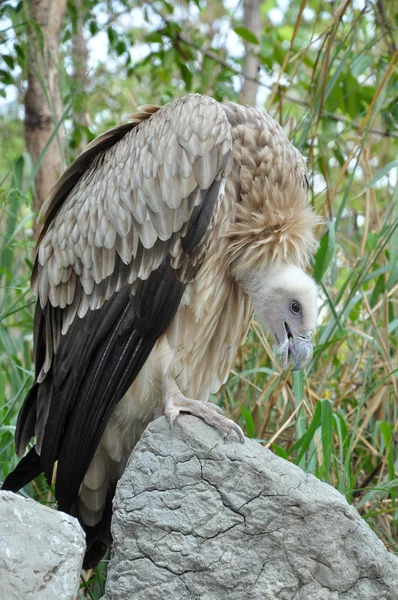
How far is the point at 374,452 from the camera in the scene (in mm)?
3752

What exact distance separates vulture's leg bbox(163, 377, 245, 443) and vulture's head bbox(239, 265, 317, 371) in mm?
382

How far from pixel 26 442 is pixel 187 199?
1078 millimetres

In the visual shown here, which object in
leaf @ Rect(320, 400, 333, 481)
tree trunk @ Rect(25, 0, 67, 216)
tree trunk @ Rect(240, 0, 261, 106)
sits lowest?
leaf @ Rect(320, 400, 333, 481)

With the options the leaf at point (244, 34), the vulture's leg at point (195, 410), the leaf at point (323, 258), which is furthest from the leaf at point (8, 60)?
the vulture's leg at point (195, 410)

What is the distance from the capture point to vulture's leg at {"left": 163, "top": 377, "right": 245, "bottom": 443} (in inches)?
105

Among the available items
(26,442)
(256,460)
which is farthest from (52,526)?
(26,442)

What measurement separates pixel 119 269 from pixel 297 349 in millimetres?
690

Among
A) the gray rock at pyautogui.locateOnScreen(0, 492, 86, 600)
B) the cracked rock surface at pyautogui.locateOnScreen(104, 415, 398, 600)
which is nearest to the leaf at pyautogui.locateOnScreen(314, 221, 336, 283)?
the cracked rock surface at pyautogui.locateOnScreen(104, 415, 398, 600)

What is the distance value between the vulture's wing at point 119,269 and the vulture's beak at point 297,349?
0.43 meters

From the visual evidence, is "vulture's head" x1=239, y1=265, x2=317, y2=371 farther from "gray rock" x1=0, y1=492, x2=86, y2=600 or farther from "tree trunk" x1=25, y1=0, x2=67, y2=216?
"tree trunk" x1=25, y1=0, x2=67, y2=216

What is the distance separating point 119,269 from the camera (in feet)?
10.2

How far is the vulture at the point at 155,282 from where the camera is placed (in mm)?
2967

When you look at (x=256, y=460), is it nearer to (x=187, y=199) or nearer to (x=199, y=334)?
(x=199, y=334)

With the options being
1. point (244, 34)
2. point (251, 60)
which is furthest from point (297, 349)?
point (251, 60)
